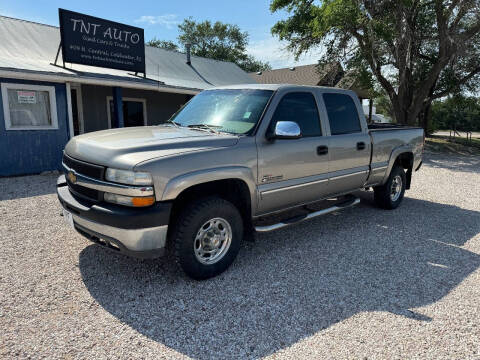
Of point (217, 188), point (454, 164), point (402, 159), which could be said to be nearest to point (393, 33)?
point (454, 164)

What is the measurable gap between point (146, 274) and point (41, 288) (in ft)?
3.21

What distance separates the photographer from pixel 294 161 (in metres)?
4.19

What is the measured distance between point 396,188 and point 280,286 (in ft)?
13.0

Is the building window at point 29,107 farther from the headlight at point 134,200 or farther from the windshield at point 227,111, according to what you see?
the headlight at point 134,200

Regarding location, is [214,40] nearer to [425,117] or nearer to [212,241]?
[425,117]

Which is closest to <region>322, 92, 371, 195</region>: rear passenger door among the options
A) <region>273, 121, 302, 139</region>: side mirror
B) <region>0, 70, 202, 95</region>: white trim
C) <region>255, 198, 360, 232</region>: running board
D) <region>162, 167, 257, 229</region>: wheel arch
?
<region>255, 198, 360, 232</region>: running board

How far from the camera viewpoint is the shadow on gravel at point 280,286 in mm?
2828

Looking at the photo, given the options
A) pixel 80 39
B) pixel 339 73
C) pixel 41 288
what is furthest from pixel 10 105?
pixel 339 73

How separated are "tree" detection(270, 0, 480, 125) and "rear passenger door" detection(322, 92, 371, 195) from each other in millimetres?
11563

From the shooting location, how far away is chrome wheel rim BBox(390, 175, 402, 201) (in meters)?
6.43

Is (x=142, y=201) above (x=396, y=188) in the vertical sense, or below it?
above

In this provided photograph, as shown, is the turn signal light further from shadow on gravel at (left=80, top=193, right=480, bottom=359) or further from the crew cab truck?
shadow on gravel at (left=80, top=193, right=480, bottom=359)

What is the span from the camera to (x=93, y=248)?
4.30m

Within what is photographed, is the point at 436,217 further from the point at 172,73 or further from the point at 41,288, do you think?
the point at 172,73
